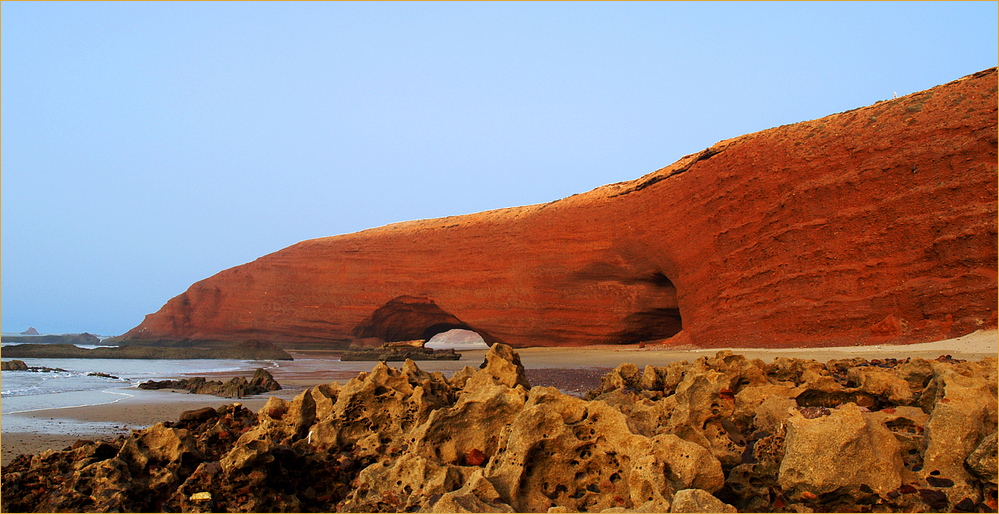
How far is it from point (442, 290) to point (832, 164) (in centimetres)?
1970

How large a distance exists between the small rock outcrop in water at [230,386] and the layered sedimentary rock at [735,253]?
1481cm

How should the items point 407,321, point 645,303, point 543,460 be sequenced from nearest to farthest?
point 543,460 < point 645,303 < point 407,321

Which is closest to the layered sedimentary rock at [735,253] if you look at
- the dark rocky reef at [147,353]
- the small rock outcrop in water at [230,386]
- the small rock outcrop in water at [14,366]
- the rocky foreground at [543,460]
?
the dark rocky reef at [147,353]

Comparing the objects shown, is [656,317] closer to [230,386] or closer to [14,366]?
[230,386]

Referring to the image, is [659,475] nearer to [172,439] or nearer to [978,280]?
[172,439]

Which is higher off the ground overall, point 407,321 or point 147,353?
point 407,321

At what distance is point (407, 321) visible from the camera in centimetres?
3384

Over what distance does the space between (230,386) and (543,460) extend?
8.90 m

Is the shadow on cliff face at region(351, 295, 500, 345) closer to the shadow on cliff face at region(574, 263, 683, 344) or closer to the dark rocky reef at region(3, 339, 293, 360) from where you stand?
the dark rocky reef at region(3, 339, 293, 360)

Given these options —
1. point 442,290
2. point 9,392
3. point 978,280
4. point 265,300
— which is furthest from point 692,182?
point 265,300

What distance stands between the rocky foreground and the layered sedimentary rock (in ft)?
39.3

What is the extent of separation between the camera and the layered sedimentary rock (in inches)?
569

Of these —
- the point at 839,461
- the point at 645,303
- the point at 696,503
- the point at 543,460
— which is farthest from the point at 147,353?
the point at 839,461

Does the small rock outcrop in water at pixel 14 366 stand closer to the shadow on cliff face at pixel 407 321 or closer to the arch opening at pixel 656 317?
the shadow on cliff face at pixel 407 321
